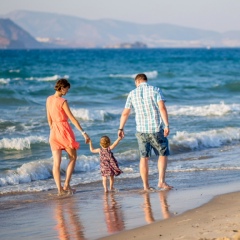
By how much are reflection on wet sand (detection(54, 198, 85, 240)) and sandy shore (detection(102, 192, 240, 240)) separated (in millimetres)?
431

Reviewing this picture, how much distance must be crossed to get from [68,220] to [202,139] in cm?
787

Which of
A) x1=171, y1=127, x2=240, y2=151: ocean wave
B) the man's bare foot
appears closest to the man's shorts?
the man's bare foot

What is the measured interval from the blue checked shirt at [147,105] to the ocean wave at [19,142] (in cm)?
534

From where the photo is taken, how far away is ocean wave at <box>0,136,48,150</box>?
14.0 meters

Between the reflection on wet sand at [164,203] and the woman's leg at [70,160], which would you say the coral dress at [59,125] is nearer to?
the woman's leg at [70,160]

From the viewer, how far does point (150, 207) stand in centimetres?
802

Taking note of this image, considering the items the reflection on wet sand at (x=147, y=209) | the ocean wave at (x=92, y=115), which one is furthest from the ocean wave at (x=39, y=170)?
the ocean wave at (x=92, y=115)

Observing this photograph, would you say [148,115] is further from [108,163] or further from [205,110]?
[205,110]

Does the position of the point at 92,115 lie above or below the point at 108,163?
above

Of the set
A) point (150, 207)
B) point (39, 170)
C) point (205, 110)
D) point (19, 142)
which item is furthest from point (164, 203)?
point (205, 110)

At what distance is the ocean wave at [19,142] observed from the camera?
551 inches

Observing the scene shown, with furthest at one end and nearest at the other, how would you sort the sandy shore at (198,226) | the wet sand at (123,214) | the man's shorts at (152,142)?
the man's shorts at (152,142), the wet sand at (123,214), the sandy shore at (198,226)

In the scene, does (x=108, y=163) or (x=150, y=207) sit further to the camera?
(x=108, y=163)

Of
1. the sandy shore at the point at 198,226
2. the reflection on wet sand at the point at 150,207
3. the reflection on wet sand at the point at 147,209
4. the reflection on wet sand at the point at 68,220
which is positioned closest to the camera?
the sandy shore at the point at 198,226
